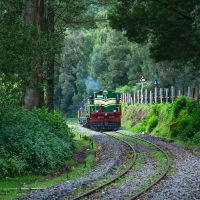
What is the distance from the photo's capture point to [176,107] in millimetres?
34469

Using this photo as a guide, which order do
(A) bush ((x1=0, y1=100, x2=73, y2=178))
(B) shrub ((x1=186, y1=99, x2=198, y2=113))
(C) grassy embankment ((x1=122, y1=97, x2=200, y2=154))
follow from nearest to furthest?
(A) bush ((x1=0, y1=100, x2=73, y2=178)) → (C) grassy embankment ((x1=122, y1=97, x2=200, y2=154)) → (B) shrub ((x1=186, y1=99, x2=198, y2=113))

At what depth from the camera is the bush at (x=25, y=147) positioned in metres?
17.0

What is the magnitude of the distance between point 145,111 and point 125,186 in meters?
32.9

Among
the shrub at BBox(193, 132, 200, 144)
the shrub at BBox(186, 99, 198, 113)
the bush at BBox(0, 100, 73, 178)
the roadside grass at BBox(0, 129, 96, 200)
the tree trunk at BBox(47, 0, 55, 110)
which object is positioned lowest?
the roadside grass at BBox(0, 129, 96, 200)

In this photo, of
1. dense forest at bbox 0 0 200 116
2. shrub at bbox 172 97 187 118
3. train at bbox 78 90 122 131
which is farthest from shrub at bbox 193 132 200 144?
train at bbox 78 90 122 131

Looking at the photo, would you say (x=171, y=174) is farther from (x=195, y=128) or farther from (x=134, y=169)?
(x=195, y=128)

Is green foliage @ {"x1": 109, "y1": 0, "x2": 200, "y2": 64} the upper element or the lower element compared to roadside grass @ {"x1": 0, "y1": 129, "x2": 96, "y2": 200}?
upper

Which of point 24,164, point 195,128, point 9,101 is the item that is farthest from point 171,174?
point 195,128

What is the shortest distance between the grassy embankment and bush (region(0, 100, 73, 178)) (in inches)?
311

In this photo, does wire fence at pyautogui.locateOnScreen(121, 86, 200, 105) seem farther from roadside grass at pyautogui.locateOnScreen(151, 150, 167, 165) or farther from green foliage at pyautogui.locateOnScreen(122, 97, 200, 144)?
roadside grass at pyautogui.locateOnScreen(151, 150, 167, 165)

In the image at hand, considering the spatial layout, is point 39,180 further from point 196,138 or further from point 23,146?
point 196,138

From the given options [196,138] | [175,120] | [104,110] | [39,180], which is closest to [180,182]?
[39,180]

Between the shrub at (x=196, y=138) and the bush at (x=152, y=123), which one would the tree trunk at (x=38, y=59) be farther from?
the bush at (x=152, y=123)

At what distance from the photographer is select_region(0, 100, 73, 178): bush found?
16984 mm
